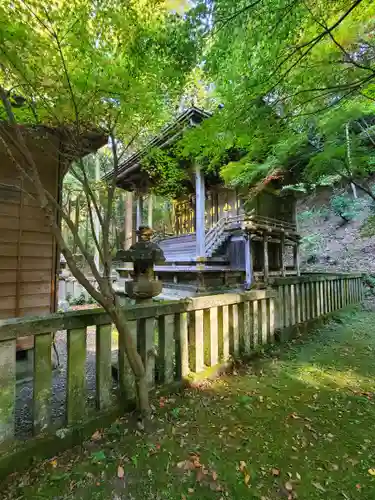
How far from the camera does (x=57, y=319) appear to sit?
2084 millimetres

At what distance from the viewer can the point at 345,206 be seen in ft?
62.8

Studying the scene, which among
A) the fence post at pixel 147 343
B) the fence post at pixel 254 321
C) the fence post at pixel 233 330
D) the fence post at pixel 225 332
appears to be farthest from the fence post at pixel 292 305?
the fence post at pixel 147 343

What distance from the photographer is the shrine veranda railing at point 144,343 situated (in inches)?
76.4

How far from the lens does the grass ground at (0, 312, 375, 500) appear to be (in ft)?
5.68

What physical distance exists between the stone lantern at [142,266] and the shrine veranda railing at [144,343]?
13.5 inches

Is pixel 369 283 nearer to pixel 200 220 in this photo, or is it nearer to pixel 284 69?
pixel 200 220

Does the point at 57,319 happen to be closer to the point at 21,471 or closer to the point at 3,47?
the point at 21,471

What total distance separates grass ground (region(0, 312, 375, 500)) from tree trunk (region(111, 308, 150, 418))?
202 millimetres

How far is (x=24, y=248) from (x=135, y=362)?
2812 millimetres

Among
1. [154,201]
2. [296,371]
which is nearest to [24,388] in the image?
[296,371]

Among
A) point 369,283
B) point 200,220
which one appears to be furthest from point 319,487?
point 369,283

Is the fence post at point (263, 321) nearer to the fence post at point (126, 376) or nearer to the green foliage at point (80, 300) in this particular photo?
the fence post at point (126, 376)

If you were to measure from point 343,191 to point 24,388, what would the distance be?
74.4 ft

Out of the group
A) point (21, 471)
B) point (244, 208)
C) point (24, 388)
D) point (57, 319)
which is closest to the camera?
point (21, 471)
